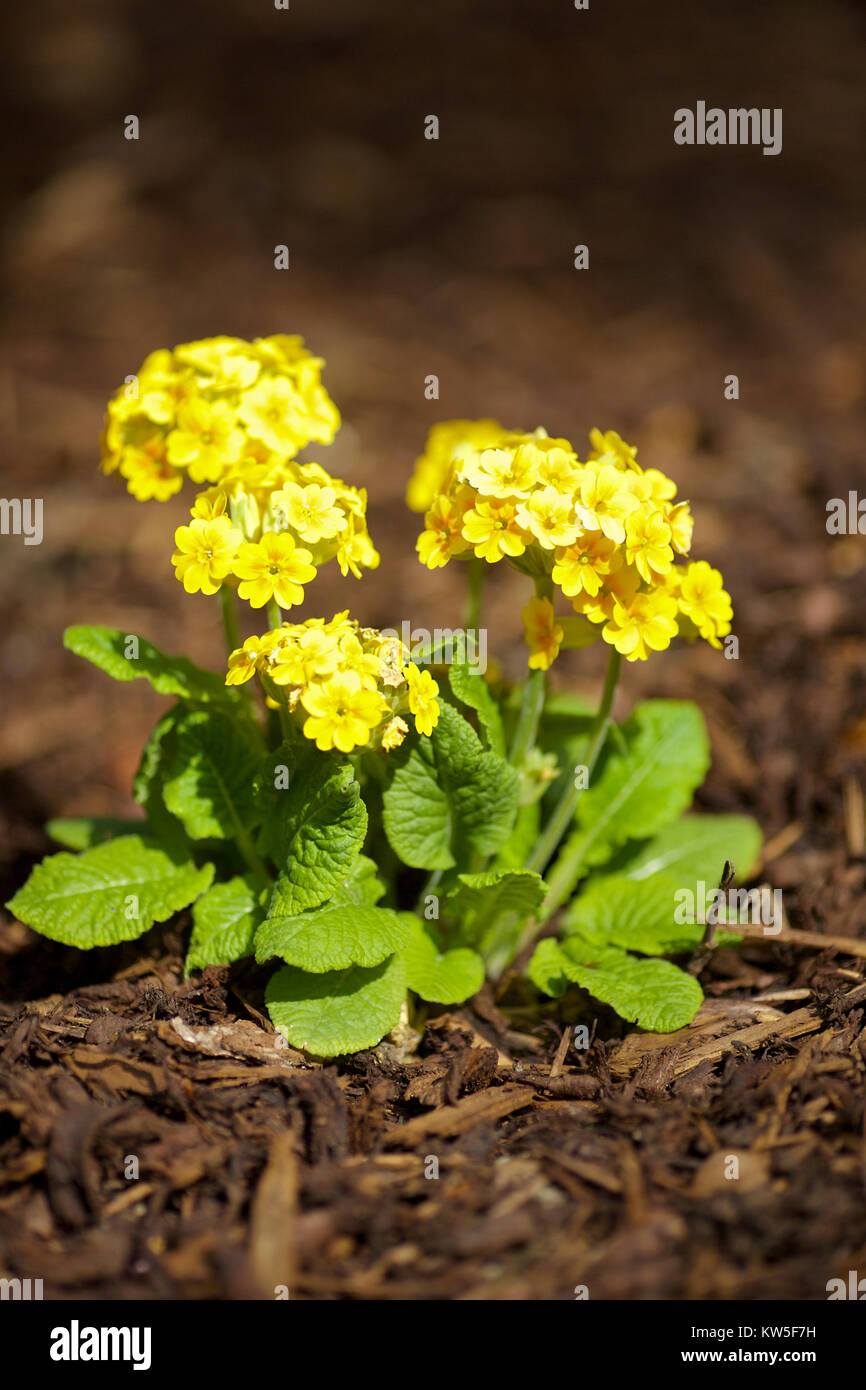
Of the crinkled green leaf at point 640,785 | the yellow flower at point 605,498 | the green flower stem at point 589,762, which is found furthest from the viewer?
the crinkled green leaf at point 640,785

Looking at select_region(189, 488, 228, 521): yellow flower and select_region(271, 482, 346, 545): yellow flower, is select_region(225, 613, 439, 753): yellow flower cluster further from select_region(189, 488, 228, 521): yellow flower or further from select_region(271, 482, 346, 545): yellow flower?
select_region(189, 488, 228, 521): yellow flower

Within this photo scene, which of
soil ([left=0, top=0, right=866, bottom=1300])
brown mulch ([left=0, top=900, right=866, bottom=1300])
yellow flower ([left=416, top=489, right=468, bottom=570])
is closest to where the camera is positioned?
brown mulch ([left=0, top=900, right=866, bottom=1300])

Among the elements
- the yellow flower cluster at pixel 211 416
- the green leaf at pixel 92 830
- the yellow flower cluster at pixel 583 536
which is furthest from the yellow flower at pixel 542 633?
the green leaf at pixel 92 830

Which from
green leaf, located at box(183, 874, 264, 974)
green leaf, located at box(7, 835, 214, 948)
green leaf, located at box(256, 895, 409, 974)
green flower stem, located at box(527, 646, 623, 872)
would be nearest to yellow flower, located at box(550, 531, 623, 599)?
green flower stem, located at box(527, 646, 623, 872)

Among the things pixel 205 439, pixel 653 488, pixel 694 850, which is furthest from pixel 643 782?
pixel 205 439

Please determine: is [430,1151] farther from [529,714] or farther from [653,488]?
[653,488]

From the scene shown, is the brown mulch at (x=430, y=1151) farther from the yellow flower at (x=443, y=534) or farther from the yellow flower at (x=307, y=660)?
the yellow flower at (x=443, y=534)
